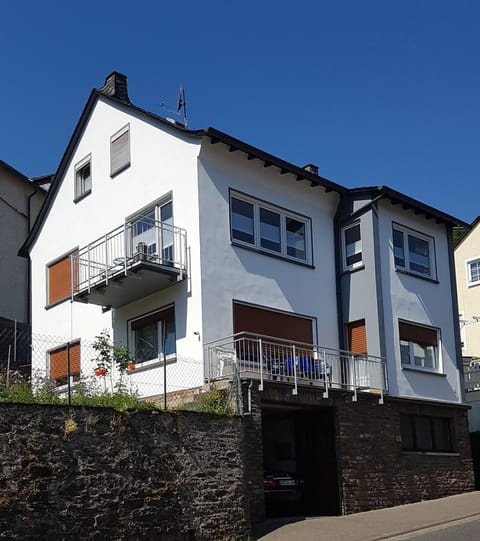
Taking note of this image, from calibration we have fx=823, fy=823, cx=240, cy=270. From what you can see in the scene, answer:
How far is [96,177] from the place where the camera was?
2247 cm

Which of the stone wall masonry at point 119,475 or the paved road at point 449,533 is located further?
the paved road at point 449,533

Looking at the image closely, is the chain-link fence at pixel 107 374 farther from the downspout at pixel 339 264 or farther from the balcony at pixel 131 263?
the downspout at pixel 339 264

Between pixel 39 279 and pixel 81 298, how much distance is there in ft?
14.4

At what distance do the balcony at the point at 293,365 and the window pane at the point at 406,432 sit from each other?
1.10m

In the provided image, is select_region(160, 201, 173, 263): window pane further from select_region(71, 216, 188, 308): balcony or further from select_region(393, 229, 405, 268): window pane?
select_region(393, 229, 405, 268): window pane

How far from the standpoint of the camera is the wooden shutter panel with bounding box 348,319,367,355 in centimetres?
2111

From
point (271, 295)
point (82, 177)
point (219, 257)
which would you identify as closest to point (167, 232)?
point (219, 257)

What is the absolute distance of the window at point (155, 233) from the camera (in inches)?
743

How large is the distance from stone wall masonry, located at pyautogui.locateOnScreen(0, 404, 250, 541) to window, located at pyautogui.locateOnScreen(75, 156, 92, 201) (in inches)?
397

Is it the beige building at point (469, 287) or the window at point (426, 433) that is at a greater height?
the beige building at point (469, 287)

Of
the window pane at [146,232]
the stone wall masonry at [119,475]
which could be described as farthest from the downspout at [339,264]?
the stone wall masonry at [119,475]

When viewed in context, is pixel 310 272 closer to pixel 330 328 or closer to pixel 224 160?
pixel 330 328

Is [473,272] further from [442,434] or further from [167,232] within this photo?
[167,232]

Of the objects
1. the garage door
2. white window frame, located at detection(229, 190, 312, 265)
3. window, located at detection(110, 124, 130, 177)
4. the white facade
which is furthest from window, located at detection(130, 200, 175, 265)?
the garage door
